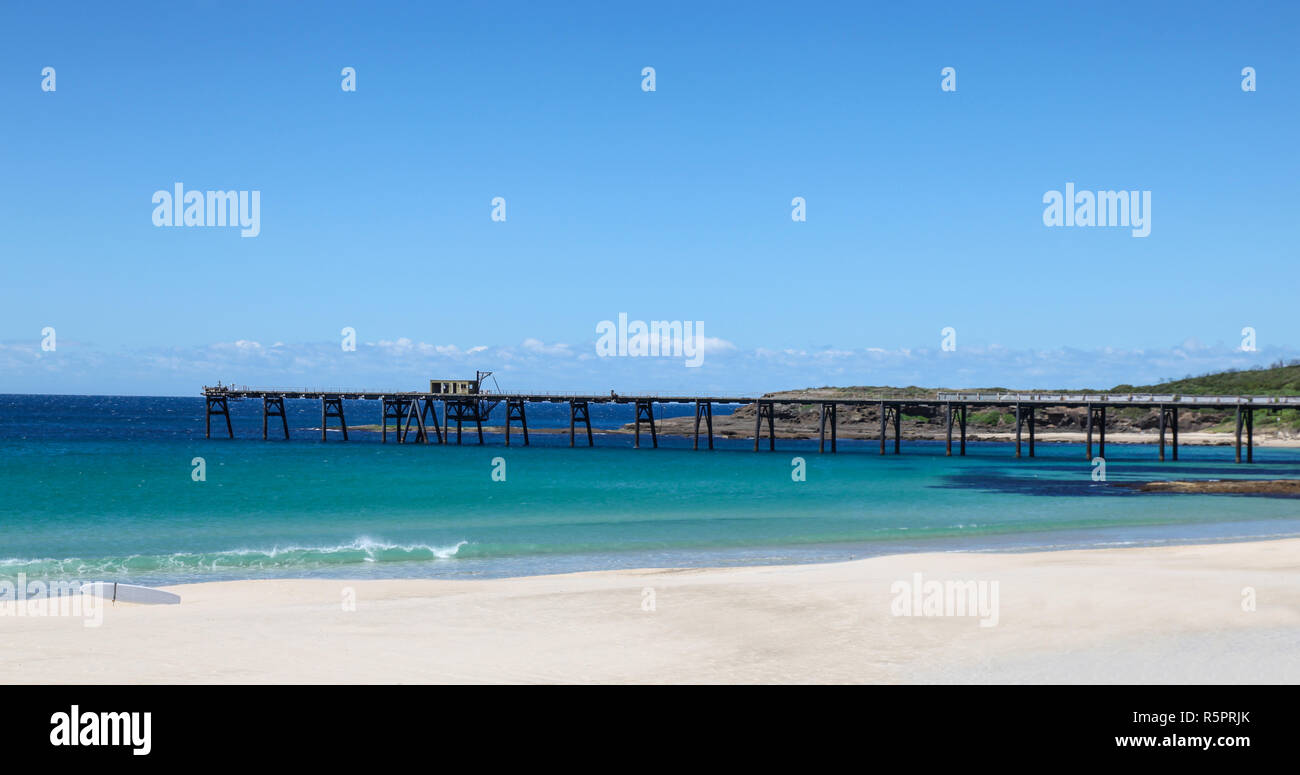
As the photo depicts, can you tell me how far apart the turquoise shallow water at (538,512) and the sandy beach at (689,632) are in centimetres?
518

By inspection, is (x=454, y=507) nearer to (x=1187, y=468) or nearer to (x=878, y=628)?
(x=878, y=628)

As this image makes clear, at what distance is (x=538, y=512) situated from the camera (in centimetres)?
3694

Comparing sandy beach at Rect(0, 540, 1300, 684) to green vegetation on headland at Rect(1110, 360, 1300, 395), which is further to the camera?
green vegetation on headland at Rect(1110, 360, 1300, 395)

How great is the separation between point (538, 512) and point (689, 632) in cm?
2187

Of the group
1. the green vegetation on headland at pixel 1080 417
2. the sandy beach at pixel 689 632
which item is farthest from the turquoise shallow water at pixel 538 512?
the green vegetation on headland at pixel 1080 417

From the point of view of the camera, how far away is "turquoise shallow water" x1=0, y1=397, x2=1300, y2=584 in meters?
26.3

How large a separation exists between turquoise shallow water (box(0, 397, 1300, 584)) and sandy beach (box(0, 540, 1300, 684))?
518 cm

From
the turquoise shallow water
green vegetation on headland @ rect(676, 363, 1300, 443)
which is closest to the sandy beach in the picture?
the turquoise shallow water

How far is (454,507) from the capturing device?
125ft

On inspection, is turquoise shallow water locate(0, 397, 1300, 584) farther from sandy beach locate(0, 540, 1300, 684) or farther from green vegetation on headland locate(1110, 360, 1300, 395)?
green vegetation on headland locate(1110, 360, 1300, 395)

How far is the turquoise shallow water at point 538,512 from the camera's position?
2628 centimetres
